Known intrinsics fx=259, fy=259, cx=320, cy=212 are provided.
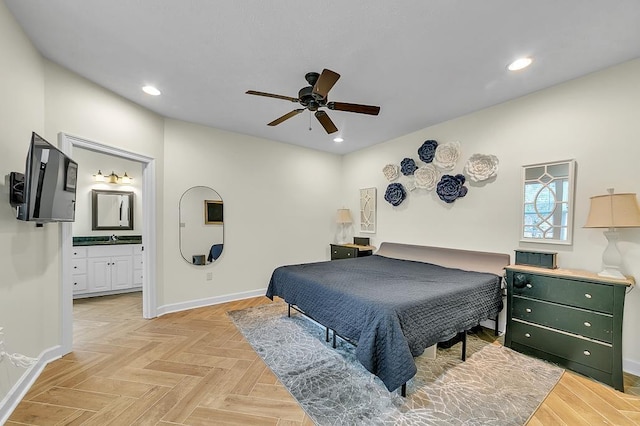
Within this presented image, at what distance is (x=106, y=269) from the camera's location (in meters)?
4.27

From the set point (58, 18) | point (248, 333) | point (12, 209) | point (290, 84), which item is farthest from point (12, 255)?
point (290, 84)

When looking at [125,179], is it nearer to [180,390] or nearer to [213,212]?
[213,212]

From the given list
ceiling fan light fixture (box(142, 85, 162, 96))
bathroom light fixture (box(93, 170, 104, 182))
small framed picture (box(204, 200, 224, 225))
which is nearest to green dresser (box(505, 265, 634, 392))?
small framed picture (box(204, 200, 224, 225))

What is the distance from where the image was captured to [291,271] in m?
3.04

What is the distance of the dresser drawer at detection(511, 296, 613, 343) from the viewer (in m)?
2.08

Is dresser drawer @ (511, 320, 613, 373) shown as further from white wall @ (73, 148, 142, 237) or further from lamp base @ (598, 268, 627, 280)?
white wall @ (73, 148, 142, 237)

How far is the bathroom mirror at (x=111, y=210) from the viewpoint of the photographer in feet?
15.1

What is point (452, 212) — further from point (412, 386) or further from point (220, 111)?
point (220, 111)

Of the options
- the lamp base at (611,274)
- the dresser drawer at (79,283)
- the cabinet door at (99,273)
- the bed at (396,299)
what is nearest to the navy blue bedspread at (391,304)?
the bed at (396,299)

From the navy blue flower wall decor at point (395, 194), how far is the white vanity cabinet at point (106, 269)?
4.43m

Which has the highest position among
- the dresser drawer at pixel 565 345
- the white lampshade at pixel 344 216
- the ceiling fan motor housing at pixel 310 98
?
the ceiling fan motor housing at pixel 310 98

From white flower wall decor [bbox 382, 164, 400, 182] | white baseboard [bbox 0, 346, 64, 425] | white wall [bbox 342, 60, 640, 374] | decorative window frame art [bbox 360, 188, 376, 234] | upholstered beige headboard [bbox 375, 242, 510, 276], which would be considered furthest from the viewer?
decorative window frame art [bbox 360, 188, 376, 234]

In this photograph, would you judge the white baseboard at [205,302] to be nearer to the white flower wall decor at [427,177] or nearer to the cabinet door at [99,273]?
the cabinet door at [99,273]

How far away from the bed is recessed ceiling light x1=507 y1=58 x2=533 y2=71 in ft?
6.45
